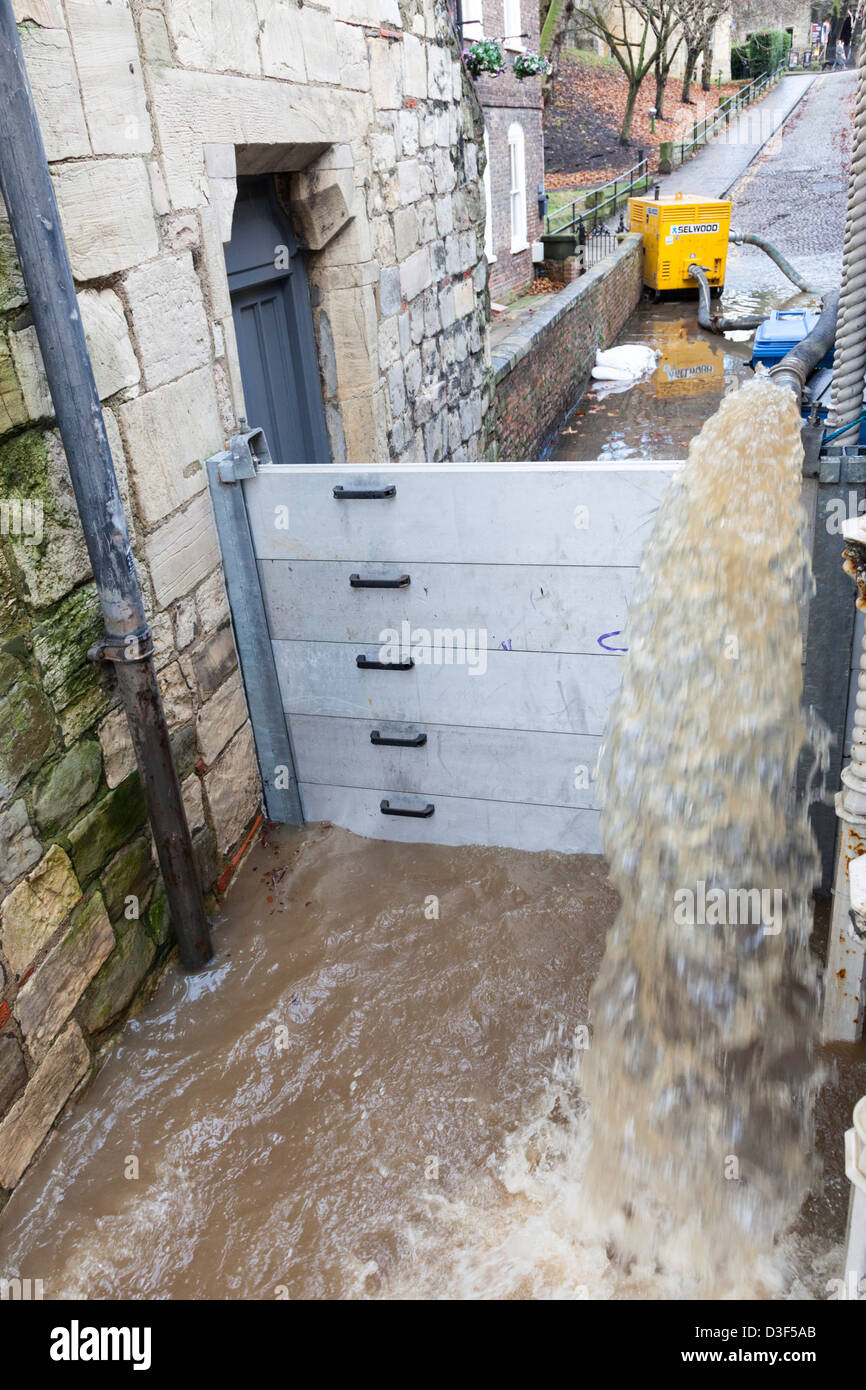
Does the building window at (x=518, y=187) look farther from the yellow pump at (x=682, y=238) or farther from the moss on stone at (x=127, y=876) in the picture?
the moss on stone at (x=127, y=876)

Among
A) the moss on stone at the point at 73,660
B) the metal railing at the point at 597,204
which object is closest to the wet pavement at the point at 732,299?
the metal railing at the point at 597,204

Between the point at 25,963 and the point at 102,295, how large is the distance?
1.93 metres

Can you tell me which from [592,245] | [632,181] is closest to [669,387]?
[592,245]

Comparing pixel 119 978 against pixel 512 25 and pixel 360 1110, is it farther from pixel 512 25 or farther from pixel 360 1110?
pixel 512 25

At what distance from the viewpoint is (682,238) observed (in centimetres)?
1712

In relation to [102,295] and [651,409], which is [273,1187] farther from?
[651,409]

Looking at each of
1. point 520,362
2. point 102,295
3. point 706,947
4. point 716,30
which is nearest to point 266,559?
point 102,295

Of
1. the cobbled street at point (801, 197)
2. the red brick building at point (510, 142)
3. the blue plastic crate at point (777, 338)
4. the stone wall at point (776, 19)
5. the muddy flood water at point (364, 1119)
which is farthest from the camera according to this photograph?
the stone wall at point (776, 19)

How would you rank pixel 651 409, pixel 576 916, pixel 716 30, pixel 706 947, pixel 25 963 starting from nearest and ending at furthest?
pixel 25 963 < pixel 706 947 < pixel 576 916 < pixel 651 409 < pixel 716 30

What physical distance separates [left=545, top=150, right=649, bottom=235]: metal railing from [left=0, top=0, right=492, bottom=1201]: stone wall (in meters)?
14.4

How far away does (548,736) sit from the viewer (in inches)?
151

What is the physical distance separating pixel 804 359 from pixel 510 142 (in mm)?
14157

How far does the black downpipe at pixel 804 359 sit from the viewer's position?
12.4 ft

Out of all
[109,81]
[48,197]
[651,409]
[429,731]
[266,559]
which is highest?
[109,81]
